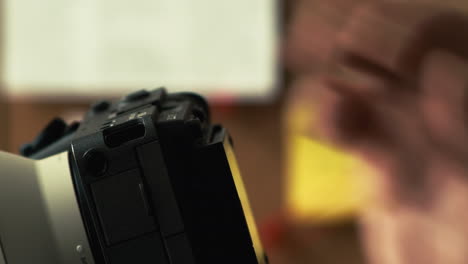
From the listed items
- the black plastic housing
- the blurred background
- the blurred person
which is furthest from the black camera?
the blurred background

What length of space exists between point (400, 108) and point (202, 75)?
1.75 feet

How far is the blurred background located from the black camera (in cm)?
63

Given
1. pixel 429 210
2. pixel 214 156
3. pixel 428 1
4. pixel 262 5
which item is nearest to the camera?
pixel 214 156

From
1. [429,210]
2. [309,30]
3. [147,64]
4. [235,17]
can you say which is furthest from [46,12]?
[429,210]

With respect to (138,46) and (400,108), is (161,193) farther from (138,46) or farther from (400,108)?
(138,46)

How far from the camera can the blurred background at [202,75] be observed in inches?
35.8

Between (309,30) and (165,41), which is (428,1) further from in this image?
(165,41)

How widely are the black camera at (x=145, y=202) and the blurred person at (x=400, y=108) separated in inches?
6.7

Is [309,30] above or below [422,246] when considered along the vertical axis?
above

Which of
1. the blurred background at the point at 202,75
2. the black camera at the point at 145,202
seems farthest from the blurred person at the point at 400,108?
the blurred background at the point at 202,75

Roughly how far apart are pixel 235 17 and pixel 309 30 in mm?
392

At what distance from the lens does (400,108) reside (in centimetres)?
46

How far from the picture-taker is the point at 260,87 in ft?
3.07

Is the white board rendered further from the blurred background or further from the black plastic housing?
the black plastic housing
